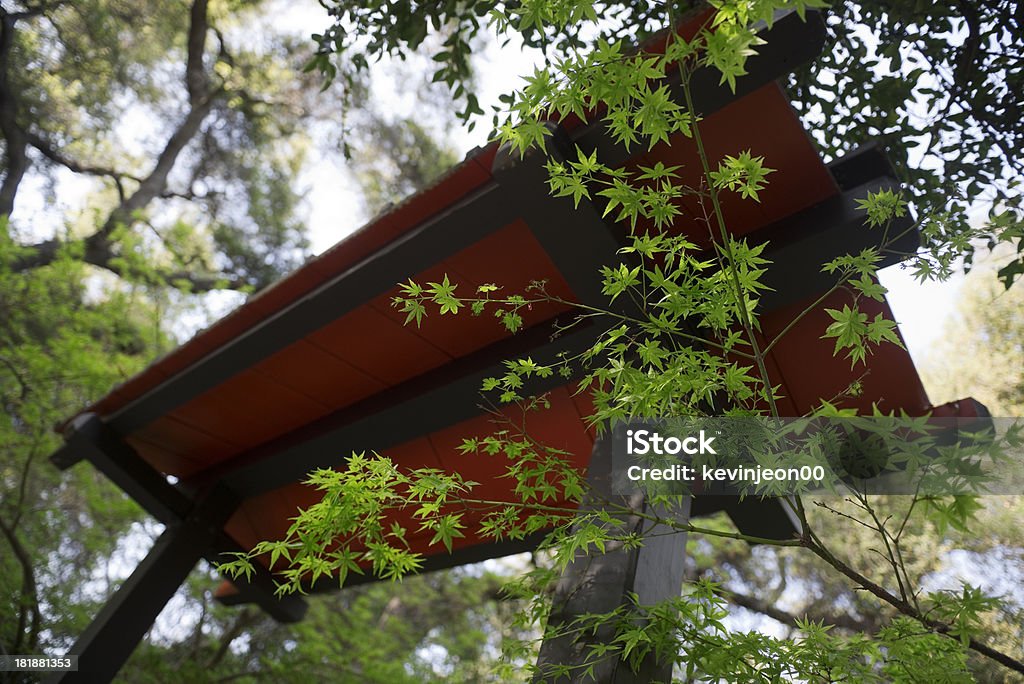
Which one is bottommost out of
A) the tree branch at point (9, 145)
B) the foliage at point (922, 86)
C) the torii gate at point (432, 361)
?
the torii gate at point (432, 361)

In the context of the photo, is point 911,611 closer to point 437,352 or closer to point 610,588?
point 610,588

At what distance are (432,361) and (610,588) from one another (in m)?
1.27

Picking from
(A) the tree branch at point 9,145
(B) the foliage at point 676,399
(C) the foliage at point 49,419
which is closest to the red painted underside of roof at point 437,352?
(B) the foliage at point 676,399

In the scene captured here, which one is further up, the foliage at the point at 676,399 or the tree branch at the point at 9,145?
the tree branch at the point at 9,145

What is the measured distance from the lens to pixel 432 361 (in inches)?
107

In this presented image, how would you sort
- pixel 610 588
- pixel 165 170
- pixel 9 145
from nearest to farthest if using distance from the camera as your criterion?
pixel 610 588 < pixel 9 145 < pixel 165 170

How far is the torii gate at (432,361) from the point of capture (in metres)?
1.87

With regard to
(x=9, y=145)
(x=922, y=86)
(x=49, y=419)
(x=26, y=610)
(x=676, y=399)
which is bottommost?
(x=26, y=610)

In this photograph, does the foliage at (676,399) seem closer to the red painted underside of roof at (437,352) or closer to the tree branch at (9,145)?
the red painted underside of roof at (437,352)

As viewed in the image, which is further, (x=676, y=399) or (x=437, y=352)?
(x=437, y=352)

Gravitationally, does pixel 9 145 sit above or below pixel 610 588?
above

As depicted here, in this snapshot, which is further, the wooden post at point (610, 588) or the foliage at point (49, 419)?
the foliage at point (49, 419)

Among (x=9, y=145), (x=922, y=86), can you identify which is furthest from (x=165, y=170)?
(x=922, y=86)

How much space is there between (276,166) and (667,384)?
412 inches
